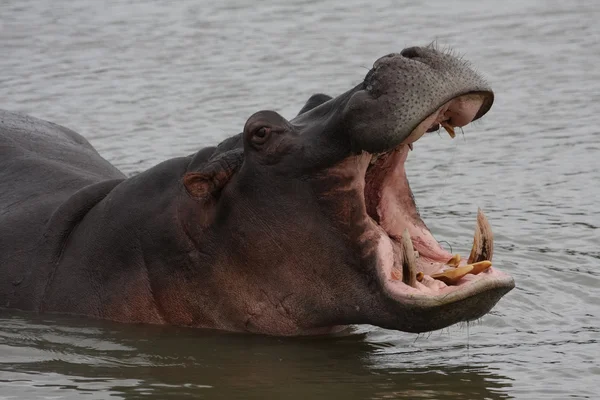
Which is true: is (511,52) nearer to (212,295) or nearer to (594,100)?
(594,100)

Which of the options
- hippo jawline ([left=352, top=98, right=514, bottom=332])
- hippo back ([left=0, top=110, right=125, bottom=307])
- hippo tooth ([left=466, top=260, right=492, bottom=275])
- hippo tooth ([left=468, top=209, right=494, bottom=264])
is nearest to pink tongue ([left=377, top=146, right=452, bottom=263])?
hippo jawline ([left=352, top=98, right=514, bottom=332])

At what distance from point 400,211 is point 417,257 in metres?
0.26

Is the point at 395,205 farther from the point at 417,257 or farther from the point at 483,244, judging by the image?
the point at 483,244

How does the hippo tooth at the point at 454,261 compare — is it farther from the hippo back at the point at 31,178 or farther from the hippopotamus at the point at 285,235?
the hippo back at the point at 31,178

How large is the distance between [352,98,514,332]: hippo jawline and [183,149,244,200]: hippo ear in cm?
65

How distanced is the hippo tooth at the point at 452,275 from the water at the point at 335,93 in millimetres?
446

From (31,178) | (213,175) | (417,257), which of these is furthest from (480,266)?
(31,178)

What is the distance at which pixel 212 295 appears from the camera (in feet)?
21.5

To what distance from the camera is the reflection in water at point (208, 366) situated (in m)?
5.93

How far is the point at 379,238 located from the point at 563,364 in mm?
1074

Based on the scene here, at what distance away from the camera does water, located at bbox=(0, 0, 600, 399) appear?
6.16 meters

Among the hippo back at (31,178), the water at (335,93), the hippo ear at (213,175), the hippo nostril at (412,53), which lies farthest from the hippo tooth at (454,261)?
the hippo back at (31,178)

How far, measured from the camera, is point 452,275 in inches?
237

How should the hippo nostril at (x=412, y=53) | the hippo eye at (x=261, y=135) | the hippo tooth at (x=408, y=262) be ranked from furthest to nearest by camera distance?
the hippo eye at (x=261, y=135)
the hippo nostril at (x=412, y=53)
the hippo tooth at (x=408, y=262)
